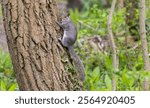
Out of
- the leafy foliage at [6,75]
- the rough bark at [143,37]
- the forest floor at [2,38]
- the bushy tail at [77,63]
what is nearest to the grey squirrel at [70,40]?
the bushy tail at [77,63]

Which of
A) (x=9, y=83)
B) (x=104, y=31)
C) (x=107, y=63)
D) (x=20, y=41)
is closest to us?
(x=20, y=41)

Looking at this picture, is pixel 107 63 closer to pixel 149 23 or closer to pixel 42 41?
pixel 149 23

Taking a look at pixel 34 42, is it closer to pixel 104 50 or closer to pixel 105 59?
pixel 105 59

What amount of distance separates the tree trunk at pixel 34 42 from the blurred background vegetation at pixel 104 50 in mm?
826

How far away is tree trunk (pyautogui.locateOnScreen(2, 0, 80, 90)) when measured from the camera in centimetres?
461

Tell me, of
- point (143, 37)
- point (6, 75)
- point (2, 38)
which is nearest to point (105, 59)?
point (6, 75)

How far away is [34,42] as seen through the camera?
4.61m

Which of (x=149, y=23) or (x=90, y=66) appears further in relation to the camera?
(x=90, y=66)

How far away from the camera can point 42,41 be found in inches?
183

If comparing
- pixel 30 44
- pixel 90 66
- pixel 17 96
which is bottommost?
pixel 90 66

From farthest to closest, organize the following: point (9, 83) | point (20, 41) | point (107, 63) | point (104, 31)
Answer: point (104, 31), point (107, 63), point (9, 83), point (20, 41)

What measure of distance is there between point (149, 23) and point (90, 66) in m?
1.13

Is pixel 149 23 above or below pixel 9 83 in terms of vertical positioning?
above

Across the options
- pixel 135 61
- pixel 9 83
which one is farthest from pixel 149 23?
pixel 9 83
